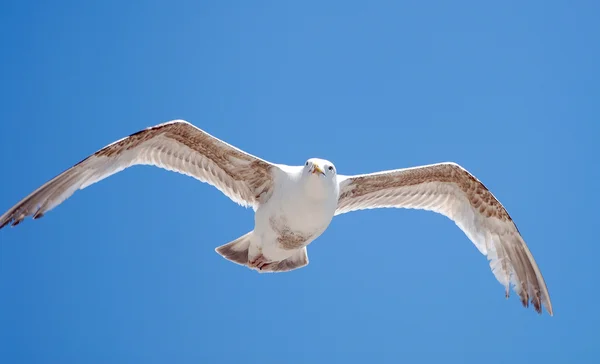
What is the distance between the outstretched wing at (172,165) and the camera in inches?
520

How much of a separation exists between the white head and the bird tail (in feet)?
6.42

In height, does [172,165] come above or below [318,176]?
above

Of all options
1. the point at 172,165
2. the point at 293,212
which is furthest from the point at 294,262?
the point at 172,165

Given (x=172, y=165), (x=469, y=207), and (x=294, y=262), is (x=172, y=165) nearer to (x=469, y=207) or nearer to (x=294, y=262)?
(x=294, y=262)

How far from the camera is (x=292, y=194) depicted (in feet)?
41.9

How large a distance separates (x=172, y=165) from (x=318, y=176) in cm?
286

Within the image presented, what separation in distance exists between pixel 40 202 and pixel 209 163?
280 centimetres

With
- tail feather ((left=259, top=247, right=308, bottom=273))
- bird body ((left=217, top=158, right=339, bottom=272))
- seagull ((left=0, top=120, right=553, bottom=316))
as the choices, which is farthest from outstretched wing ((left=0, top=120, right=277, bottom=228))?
tail feather ((left=259, top=247, right=308, bottom=273))

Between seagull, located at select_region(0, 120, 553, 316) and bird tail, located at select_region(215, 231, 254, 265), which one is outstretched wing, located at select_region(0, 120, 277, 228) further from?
bird tail, located at select_region(215, 231, 254, 265)

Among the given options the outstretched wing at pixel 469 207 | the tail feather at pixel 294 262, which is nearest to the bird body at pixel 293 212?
the tail feather at pixel 294 262

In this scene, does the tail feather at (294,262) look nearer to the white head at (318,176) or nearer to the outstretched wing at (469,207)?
the outstretched wing at (469,207)

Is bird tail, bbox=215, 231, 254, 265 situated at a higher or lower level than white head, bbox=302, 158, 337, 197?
lower

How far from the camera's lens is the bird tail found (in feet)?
46.1

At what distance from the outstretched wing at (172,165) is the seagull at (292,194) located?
0.02 meters
